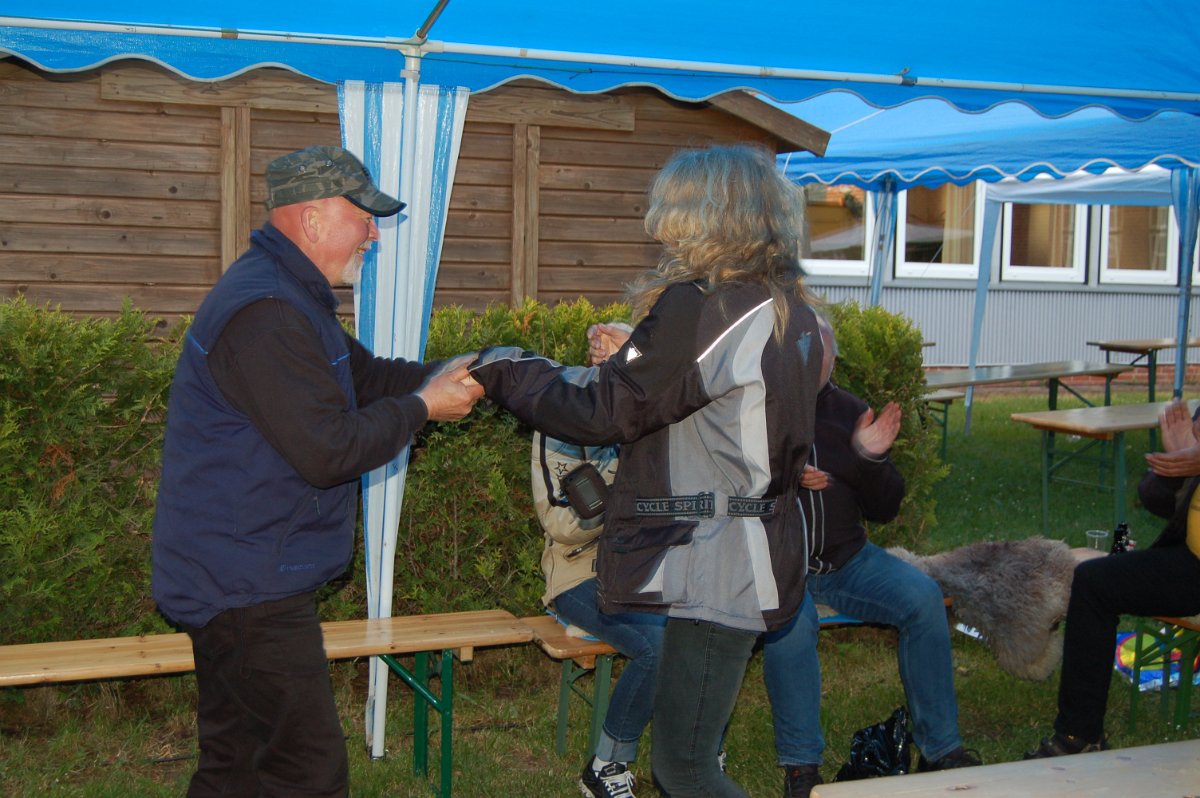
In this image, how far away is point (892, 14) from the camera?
4.45 meters

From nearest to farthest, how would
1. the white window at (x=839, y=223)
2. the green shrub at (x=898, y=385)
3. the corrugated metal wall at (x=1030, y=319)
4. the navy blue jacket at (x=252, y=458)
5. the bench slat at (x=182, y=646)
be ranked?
the navy blue jacket at (x=252, y=458) → the bench slat at (x=182, y=646) → the green shrub at (x=898, y=385) → the corrugated metal wall at (x=1030, y=319) → the white window at (x=839, y=223)

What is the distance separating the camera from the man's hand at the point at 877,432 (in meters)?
3.65

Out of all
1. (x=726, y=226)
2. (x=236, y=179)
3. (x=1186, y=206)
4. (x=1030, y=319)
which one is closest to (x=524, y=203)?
(x=236, y=179)

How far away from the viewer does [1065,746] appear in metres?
3.99

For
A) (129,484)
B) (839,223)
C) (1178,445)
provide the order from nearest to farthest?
(1178,445) → (129,484) → (839,223)

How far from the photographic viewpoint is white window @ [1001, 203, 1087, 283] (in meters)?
17.3

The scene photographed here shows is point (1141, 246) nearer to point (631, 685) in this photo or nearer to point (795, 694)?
point (795, 694)

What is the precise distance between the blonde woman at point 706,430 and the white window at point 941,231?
14.7 metres

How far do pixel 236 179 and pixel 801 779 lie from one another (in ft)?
18.2

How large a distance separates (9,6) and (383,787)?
3.13 meters

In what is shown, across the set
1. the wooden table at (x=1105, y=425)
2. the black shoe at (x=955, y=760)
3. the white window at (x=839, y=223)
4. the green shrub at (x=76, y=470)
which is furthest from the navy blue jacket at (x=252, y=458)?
the white window at (x=839, y=223)

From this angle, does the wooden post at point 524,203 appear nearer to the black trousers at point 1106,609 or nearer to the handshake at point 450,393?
the black trousers at point 1106,609

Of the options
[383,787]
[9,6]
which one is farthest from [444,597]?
[9,6]

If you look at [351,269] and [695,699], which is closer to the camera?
[695,699]
